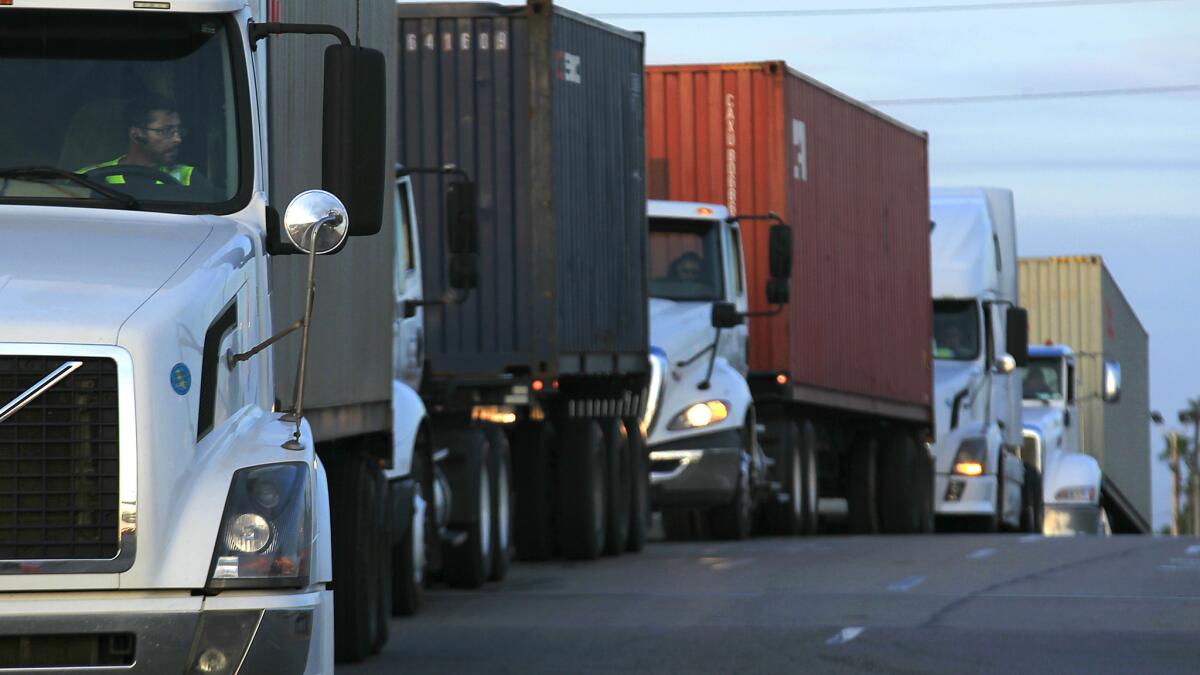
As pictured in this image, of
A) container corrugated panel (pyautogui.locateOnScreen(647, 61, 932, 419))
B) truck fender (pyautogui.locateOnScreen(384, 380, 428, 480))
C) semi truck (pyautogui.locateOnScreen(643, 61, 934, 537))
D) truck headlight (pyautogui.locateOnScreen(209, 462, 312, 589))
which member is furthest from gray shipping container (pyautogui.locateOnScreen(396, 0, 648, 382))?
truck headlight (pyautogui.locateOnScreen(209, 462, 312, 589))

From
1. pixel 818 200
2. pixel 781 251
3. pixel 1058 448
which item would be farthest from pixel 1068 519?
pixel 781 251

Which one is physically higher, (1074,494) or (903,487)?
(903,487)

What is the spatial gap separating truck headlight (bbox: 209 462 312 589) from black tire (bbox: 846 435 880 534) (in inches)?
816

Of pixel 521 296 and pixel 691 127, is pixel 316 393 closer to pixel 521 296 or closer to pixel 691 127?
pixel 521 296

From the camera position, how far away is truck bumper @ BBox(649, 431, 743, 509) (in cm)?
2014

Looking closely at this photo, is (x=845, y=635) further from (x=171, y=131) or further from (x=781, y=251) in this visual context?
(x=781, y=251)

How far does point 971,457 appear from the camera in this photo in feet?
92.4

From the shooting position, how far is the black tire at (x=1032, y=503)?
30203 millimetres

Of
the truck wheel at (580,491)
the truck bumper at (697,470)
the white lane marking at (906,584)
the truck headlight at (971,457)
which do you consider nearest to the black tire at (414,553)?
the white lane marking at (906,584)

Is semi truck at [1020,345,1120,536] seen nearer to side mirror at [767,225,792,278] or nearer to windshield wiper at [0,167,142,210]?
side mirror at [767,225,792,278]

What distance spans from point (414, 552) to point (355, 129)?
6158mm

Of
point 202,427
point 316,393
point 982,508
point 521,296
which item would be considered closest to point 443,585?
point 521,296

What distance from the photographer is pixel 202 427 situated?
6.21 m

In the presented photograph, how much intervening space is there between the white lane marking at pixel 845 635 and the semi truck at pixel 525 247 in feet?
12.8
